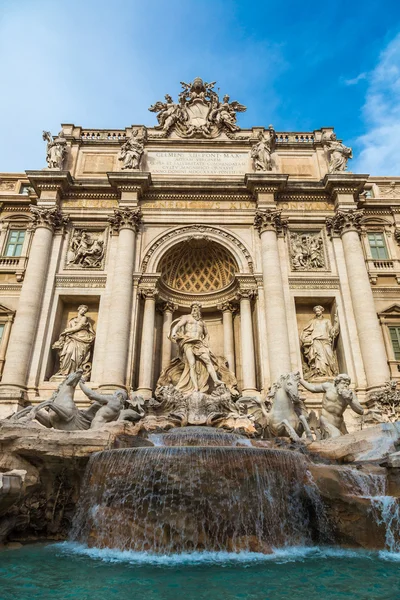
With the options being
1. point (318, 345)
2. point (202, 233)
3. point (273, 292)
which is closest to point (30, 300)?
point (202, 233)

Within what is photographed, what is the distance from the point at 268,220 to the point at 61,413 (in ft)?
38.5

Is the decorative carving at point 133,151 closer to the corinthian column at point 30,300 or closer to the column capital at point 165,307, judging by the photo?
the corinthian column at point 30,300

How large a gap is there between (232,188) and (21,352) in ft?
A: 37.5

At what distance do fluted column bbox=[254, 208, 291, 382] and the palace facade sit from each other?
0.19 ft

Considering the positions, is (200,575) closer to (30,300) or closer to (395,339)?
(30,300)

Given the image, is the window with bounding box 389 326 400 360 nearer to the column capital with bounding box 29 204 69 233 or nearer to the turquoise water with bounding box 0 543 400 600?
the turquoise water with bounding box 0 543 400 600

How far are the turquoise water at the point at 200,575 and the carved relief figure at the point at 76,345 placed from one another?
30.5 ft

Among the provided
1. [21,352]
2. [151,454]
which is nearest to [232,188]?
[21,352]

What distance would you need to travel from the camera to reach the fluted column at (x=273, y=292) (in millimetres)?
15172

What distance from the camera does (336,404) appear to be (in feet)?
36.6

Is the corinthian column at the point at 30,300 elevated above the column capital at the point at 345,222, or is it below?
below

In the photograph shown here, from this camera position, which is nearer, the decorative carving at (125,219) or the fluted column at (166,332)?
the fluted column at (166,332)

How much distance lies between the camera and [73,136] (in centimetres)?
2038

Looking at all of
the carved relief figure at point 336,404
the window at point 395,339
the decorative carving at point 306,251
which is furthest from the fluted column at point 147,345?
the window at point 395,339
